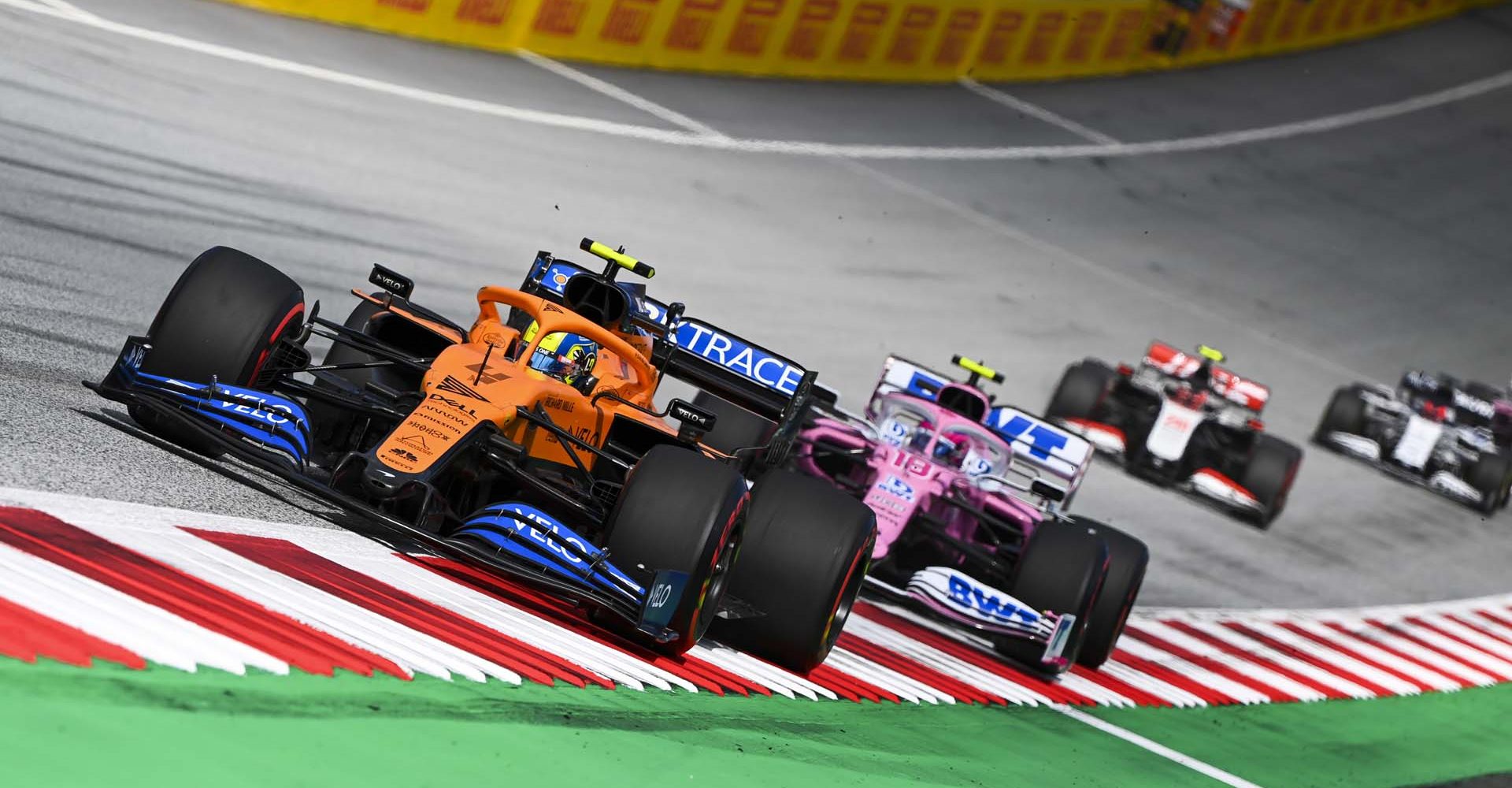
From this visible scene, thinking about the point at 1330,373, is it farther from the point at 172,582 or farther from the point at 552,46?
the point at 172,582

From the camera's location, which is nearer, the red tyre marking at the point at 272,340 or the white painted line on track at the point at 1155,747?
the red tyre marking at the point at 272,340

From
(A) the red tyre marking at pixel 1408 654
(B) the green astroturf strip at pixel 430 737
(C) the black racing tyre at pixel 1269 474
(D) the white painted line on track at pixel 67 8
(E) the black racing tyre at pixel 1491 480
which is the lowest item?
(B) the green astroturf strip at pixel 430 737

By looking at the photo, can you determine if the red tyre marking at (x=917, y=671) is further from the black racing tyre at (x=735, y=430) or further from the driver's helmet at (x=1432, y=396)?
the driver's helmet at (x=1432, y=396)

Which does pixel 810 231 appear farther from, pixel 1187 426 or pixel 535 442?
pixel 535 442

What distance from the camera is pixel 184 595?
6.25 metres

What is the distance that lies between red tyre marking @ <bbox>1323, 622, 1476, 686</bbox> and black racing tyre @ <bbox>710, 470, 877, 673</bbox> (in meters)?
7.68

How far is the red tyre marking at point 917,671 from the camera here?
10211mm

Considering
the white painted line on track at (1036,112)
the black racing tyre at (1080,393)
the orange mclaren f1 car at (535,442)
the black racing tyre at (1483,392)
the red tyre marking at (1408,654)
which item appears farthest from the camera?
the white painted line on track at (1036,112)

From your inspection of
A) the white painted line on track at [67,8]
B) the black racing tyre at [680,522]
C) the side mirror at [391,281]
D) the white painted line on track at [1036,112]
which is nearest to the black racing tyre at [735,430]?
the side mirror at [391,281]

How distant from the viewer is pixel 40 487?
710 cm

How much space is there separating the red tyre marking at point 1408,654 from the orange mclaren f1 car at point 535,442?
23.3 feet

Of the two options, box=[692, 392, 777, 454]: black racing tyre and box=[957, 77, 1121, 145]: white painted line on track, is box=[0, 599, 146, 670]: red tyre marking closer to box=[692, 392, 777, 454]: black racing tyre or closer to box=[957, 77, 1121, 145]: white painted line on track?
box=[692, 392, 777, 454]: black racing tyre

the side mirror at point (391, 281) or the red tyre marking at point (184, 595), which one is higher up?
the side mirror at point (391, 281)

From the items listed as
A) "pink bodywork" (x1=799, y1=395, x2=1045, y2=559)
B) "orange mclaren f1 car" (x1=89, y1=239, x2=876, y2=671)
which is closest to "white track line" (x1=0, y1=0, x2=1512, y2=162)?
"pink bodywork" (x1=799, y1=395, x2=1045, y2=559)
